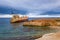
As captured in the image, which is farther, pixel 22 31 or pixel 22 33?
pixel 22 31

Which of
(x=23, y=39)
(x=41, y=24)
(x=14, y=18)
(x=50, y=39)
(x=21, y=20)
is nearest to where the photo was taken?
(x=50, y=39)

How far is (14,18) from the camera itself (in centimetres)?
6894

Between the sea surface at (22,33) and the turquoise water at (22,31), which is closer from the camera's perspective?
the sea surface at (22,33)

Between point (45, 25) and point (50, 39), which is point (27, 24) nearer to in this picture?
point (45, 25)

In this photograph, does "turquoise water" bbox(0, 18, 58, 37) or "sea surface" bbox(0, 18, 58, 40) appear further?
"turquoise water" bbox(0, 18, 58, 37)

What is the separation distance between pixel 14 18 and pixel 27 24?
20901 millimetres

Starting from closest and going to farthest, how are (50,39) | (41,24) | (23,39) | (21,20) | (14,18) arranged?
(50,39) → (23,39) → (41,24) → (14,18) → (21,20)

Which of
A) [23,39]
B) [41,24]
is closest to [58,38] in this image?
[23,39]

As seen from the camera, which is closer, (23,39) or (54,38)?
(54,38)

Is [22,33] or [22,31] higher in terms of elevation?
[22,33]

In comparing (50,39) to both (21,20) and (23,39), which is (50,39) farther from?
(21,20)

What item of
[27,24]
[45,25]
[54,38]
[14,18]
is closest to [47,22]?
[45,25]

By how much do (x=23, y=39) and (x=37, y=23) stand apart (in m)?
25.3

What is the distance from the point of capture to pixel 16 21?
6994cm
